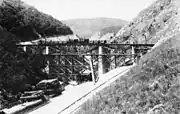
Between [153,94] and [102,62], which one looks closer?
[153,94]

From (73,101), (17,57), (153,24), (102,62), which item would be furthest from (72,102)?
(153,24)

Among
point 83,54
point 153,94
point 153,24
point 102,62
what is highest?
point 153,24

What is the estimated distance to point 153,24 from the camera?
58.6 meters

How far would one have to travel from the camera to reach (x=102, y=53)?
36.2 metres

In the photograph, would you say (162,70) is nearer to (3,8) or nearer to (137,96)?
(137,96)

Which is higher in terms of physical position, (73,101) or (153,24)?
(153,24)

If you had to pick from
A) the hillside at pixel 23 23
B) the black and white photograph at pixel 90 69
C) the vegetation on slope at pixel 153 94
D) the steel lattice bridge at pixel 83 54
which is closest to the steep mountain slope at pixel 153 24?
the black and white photograph at pixel 90 69

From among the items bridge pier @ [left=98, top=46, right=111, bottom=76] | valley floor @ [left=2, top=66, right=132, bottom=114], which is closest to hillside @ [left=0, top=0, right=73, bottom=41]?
bridge pier @ [left=98, top=46, right=111, bottom=76]

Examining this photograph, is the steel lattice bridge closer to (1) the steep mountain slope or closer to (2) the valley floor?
(2) the valley floor

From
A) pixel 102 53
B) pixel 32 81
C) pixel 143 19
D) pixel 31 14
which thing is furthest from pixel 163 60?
pixel 31 14

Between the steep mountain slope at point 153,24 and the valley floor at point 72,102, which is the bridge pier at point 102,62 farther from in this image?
the steep mountain slope at point 153,24

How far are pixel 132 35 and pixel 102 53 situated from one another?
3030 cm

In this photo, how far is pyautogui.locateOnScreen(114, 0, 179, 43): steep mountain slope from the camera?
52.7m

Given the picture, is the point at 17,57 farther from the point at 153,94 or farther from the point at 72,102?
the point at 153,94
